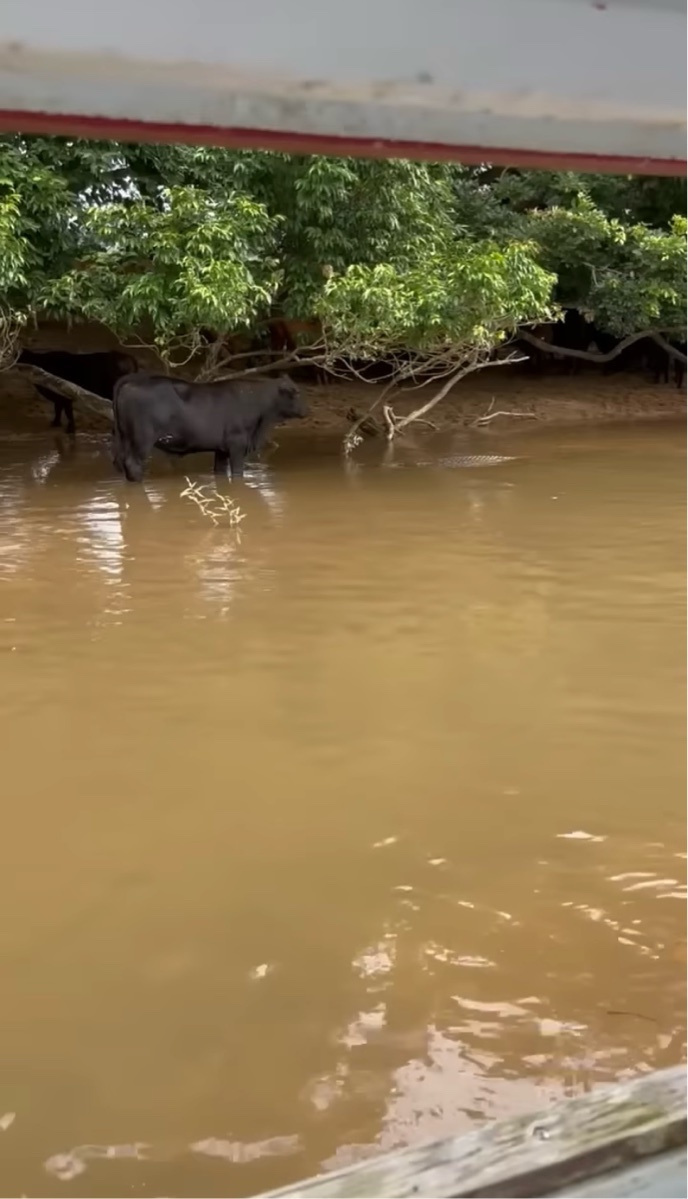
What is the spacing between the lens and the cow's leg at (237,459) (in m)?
11.0

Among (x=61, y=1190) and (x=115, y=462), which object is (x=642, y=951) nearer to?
(x=61, y=1190)

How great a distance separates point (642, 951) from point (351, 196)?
9.40 metres

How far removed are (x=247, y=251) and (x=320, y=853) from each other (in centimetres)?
783

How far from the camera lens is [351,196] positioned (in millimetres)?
11102

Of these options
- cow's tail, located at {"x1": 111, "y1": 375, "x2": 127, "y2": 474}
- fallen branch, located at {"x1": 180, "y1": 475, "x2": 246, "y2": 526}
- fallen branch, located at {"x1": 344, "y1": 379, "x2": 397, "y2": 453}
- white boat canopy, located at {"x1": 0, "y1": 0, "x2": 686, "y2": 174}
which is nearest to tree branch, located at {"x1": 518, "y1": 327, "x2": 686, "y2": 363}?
fallen branch, located at {"x1": 344, "y1": 379, "x2": 397, "y2": 453}

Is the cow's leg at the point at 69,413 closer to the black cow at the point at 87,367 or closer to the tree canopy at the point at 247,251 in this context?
the black cow at the point at 87,367

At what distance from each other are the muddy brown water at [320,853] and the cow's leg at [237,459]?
3.69m

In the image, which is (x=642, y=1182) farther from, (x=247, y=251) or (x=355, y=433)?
(x=355, y=433)

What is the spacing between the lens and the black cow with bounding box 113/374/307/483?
1047 centimetres

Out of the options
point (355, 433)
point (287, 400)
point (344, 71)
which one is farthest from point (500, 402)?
point (344, 71)

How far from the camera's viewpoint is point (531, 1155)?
1312mm

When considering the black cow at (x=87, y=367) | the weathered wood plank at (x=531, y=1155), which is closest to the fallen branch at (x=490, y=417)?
the black cow at (x=87, y=367)

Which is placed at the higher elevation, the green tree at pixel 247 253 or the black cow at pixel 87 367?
the green tree at pixel 247 253

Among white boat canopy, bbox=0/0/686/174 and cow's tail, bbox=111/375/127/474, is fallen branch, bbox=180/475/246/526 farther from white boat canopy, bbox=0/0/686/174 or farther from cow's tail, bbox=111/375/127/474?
white boat canopy, bbox=0/0/686/174
